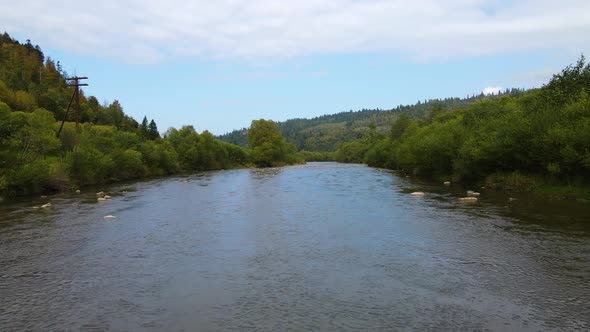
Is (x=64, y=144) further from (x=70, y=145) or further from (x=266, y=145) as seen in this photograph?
(x=266, y=145)

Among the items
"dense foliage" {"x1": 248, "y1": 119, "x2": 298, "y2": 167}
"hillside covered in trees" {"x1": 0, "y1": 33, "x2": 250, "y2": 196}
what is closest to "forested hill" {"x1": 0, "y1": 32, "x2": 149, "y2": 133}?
"hillside covered in trees" {"x1": 0, "y1": 33, "x2": 250, "y2": 196}

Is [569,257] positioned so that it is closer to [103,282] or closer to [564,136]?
[103,282]

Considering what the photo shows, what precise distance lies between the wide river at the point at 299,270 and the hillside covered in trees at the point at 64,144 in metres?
12.6

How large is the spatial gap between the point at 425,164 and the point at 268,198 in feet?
106

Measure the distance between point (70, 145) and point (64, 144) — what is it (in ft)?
4.36

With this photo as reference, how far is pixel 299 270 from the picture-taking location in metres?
16.3

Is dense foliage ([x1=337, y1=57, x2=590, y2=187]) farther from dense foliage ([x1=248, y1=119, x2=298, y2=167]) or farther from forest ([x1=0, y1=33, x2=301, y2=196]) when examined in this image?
dense foliage ([x1=248, y1=119, x2=298, y2=167])

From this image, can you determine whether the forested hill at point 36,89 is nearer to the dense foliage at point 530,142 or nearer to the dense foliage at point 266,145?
the dense foliage at point 266,145

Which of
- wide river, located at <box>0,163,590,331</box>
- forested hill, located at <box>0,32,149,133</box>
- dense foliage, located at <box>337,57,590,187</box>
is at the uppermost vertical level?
forested hill, located at <box>0,32,149,133</box>

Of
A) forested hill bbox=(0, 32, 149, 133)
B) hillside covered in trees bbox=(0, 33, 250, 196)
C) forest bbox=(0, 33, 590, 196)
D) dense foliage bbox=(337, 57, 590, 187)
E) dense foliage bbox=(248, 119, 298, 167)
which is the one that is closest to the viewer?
dense foliage bbox=(337, 57, 590, 187)

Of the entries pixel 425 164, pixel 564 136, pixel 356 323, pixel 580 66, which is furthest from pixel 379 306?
pixel 425 164

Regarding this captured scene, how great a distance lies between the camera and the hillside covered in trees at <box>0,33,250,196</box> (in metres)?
41.0

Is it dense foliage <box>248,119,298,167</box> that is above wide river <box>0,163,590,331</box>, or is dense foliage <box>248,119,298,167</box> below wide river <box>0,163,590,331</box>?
above

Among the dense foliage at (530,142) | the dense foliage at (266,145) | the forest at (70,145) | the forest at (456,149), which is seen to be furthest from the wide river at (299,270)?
the dense foliage at (266,145)
